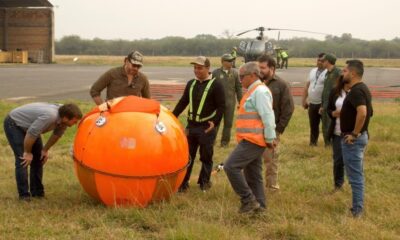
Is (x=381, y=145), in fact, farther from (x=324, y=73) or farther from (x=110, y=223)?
(x=110, y=223)

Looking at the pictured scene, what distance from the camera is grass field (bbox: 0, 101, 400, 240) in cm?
476

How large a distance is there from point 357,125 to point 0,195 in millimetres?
4254

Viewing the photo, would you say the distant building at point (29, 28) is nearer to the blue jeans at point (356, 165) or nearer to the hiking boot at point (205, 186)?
the hiking boot at point (205, 186)

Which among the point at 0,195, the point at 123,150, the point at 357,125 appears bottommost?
the point at 0,195

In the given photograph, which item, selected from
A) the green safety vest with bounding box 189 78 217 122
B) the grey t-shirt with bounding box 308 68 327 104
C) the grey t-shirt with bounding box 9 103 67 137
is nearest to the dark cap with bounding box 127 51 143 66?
the green safety vest with bounding box 189 78 217 122

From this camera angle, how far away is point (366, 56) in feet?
310

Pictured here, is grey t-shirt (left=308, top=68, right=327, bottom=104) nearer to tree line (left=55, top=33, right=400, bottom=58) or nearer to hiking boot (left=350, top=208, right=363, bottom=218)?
hiking boot (left=350, top=208, right=363, bottom=218)

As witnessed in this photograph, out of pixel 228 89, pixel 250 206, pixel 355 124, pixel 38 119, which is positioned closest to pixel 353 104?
pixel 355 124

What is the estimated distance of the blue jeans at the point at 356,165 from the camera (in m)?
5.37

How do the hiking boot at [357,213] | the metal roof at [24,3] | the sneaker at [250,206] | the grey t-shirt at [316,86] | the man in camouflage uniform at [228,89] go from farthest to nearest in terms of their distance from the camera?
the metal roof at [24,3], the man in camouflage uniform at [228,89], the grey t-shirt at [316,86], the hiking boot at [357,213], the sneaker at [250,206]

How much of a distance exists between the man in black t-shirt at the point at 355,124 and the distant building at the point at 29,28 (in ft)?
154

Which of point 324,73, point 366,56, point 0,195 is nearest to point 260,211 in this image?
point 0,195

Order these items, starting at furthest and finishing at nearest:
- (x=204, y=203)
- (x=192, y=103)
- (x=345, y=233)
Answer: (x=192, y=103) < (x=204, y=203) < (x=345, y=233)

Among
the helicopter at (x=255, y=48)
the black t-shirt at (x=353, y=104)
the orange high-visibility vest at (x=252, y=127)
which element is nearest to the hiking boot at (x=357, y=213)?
the black t-shirt at (x=353, y=104)
